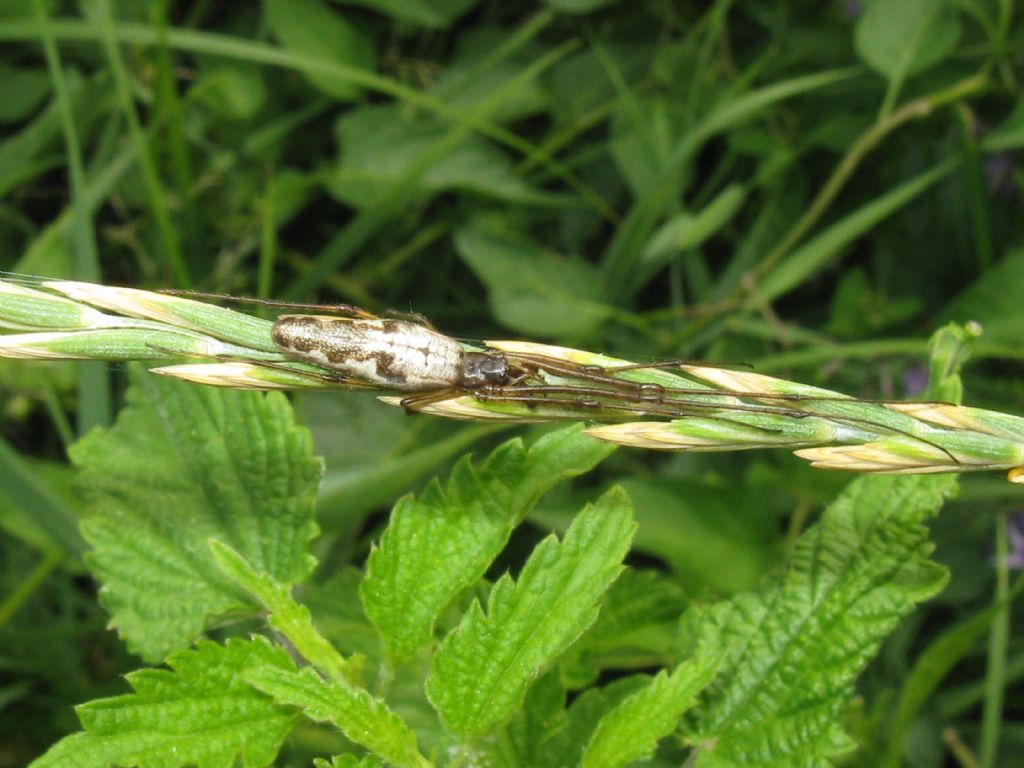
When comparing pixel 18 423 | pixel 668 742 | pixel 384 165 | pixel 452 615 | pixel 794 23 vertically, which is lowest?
pixel 668 742

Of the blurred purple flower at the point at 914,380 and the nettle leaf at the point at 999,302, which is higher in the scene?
the nettle leaf at the point at 999,302

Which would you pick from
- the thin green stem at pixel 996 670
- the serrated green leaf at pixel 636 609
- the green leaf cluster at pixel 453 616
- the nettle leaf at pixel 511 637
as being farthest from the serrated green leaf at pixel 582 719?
the thin green stem at pixel 996 670

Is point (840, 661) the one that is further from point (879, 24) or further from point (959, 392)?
point (879, 24)

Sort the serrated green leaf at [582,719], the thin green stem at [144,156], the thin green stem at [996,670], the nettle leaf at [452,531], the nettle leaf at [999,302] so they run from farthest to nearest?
the thin green stem at [144,156] → the nettle leaf at [999,302] → the thin green stem at [996,670] → the serrated green leaf at [582,719] → the nettle leaf at [452,531]

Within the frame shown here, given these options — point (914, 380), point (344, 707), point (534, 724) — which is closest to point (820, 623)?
point (534, 724)

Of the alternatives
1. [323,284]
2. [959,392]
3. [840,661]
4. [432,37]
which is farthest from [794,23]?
[840,661]

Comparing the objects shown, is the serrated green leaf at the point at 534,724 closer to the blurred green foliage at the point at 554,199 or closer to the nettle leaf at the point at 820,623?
the nettle leaf at the point at 820,623

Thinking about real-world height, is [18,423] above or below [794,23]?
below
